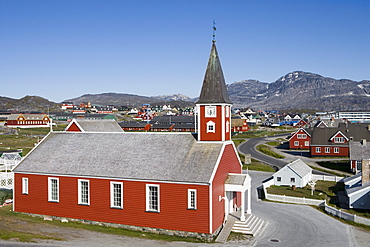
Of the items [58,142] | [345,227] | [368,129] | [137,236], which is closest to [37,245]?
[137,236]

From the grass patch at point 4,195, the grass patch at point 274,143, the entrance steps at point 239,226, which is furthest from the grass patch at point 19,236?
the grass patch at point 274,143

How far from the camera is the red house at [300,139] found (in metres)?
82.5

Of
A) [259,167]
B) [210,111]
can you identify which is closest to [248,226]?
[210,111]

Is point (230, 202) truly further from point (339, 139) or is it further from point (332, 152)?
point (339, 139)

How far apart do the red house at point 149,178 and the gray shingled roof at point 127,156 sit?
0.24 ft

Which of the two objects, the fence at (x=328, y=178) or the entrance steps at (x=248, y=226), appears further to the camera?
the fence at (x=328, y=178)

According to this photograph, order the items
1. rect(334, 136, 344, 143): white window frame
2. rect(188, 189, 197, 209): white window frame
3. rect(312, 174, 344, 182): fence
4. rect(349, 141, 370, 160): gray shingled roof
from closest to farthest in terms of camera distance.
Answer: rect(188, 189, 197, 209): white window frame < rect(312, 174, 344, 182): fence < rect(349, 141, 370, 160): gray shingled roof < rect(334, 136, 344, 143): white window frame

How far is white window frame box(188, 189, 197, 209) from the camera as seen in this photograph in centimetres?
2548

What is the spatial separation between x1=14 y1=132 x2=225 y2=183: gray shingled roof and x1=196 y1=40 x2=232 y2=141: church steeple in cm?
83

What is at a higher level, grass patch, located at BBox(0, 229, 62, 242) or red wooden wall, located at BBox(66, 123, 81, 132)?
red wooden wall, located at BBox(66, 123, 81, 132)

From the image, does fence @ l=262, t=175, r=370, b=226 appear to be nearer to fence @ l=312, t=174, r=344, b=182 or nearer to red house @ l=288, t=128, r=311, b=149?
fence @ l=312, t=174, r=344, b=182

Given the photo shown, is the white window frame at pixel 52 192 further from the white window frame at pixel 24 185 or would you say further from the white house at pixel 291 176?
the white house at pixel 291 176

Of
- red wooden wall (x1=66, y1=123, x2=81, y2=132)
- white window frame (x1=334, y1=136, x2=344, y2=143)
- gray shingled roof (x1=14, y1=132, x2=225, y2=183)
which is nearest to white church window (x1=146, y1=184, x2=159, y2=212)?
gray shingled roof (x1=14, y1=132, x2=225, y2=183)

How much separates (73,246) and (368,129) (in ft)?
208
